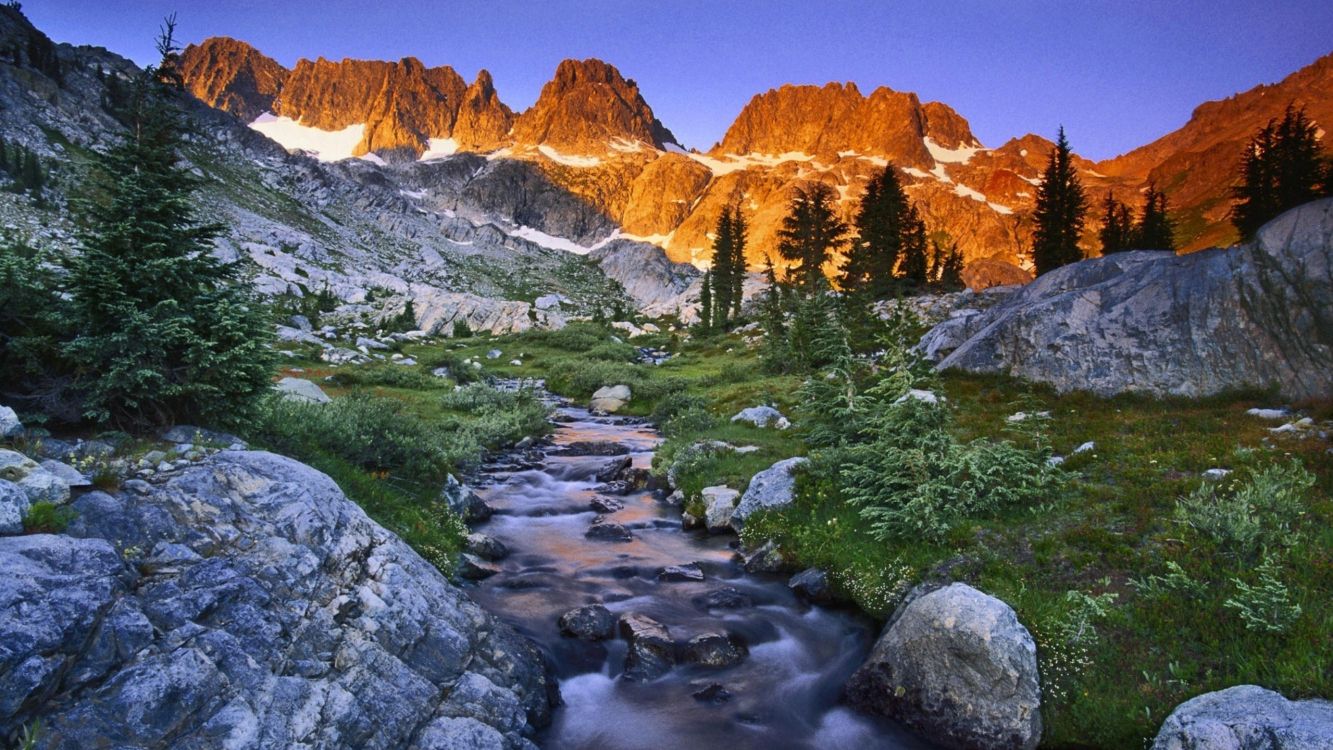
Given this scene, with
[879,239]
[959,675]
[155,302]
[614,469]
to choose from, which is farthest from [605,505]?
[879,239]

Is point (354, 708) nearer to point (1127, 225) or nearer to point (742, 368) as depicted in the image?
point (742, 368)

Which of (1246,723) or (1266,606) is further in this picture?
(1266,606)

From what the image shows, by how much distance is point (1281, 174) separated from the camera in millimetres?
50781

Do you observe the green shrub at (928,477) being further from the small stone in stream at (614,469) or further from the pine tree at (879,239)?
the pine tree at (879,239)

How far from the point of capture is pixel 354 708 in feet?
24.2

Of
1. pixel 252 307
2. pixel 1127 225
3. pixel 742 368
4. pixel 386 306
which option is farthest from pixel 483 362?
pixel 1127 225

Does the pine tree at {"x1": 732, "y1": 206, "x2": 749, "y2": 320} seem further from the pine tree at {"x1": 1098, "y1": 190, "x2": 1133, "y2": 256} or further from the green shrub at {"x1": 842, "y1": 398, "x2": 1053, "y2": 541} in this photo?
the green shrub at {"x1": 842, "y1": 398, "x2": 1053, "y2": 541}

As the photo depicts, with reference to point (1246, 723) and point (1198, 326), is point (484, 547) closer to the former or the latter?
point (1246, 723)

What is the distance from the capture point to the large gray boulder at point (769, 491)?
17016 mm

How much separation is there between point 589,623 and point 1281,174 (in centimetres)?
6696

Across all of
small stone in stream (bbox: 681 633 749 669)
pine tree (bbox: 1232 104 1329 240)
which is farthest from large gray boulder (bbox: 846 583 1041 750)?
pine tree (bbox: 1232 104 1329 240)

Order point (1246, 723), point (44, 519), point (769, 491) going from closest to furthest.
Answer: point (44, 519), point (1246, 723), point (769, 491)

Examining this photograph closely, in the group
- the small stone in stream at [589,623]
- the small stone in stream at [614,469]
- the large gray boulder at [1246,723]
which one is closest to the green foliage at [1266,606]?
the large gray boulder at [1246,723]

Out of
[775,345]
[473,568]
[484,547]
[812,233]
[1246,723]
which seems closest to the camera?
[1246,723]
